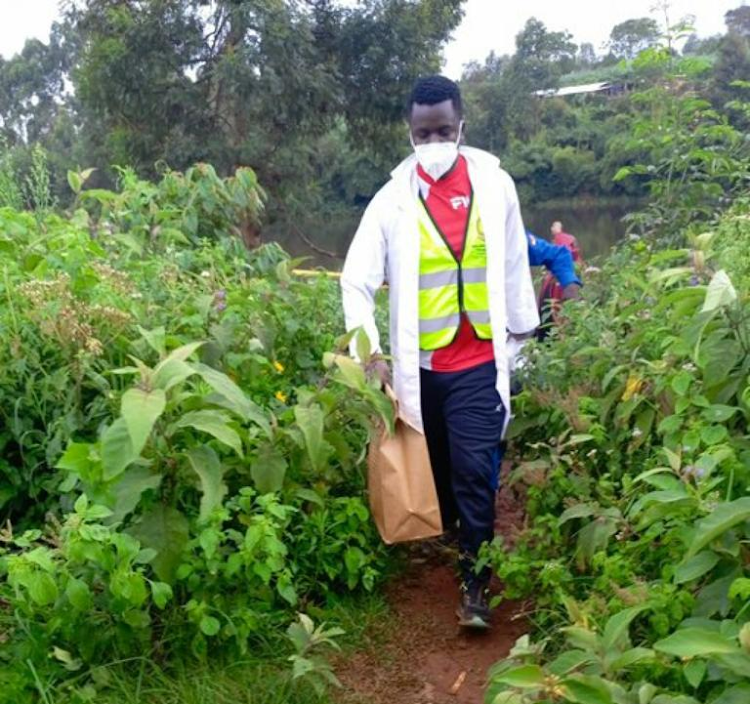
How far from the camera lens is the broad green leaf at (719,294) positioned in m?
2.38

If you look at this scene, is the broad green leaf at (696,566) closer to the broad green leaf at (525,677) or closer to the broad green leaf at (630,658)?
the broad green leaf at (630,658)

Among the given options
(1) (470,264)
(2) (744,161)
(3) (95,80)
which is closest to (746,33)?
(3) (95,80)

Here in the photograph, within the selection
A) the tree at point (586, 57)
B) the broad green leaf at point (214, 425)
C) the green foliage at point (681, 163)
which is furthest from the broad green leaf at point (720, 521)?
the tree at point (586, 57)

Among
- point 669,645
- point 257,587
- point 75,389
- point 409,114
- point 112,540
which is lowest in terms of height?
point 257,587

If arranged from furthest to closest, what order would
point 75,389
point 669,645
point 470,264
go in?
point 470,264, point 75,389, point 669,645

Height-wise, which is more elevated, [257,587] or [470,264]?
[470,264]

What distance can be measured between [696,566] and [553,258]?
6.41 ft

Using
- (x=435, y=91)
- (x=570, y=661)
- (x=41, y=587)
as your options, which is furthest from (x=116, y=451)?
(x=435, y=91)

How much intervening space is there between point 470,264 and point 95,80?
17389 mm

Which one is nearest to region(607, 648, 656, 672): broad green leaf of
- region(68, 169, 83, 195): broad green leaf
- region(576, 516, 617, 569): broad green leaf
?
region(576, 516, 617, 569): broad green leaf

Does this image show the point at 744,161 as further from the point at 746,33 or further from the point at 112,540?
the point at 746,33

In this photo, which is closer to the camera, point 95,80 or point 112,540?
point 112,540

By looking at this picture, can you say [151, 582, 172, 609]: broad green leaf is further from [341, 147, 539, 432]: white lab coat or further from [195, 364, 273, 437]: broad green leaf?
[341, 147, 539, 432]: white lab coat

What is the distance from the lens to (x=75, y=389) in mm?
3033
